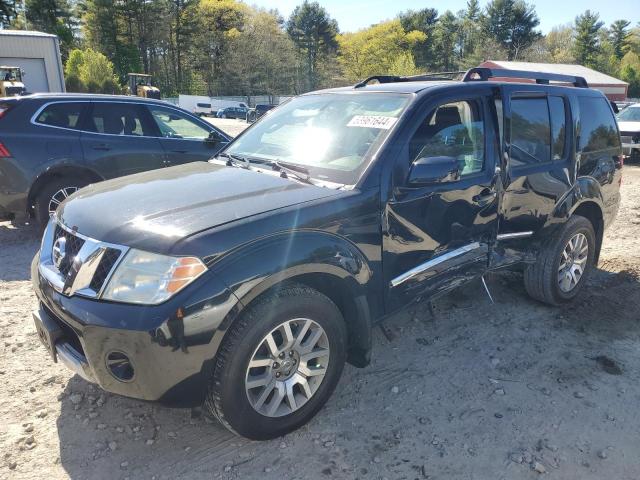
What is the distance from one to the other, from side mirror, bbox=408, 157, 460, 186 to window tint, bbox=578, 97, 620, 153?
1.99 metres

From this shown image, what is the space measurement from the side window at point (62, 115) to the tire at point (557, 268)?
5.41 m

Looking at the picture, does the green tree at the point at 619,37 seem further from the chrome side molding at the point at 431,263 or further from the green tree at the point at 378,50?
the chrome side molding at the point at 431,263

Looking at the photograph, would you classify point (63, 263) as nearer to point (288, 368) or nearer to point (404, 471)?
point (288, 368)

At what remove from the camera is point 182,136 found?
6.83m

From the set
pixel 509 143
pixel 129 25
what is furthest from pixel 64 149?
pixel 129 25

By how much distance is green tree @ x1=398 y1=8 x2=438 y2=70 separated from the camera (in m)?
79.8

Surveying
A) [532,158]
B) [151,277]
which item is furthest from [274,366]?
[532,158]

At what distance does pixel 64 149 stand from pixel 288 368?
15.2ft

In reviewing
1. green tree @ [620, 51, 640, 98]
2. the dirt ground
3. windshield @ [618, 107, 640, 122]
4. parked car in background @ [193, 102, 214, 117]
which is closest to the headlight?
the dirt ground

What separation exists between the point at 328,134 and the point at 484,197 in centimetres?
120

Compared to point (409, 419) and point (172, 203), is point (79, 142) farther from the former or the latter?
point (409, 419)

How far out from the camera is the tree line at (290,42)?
210 ft

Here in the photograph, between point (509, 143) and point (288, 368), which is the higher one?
point (509, 143)

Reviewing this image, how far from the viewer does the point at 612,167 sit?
4660mm
